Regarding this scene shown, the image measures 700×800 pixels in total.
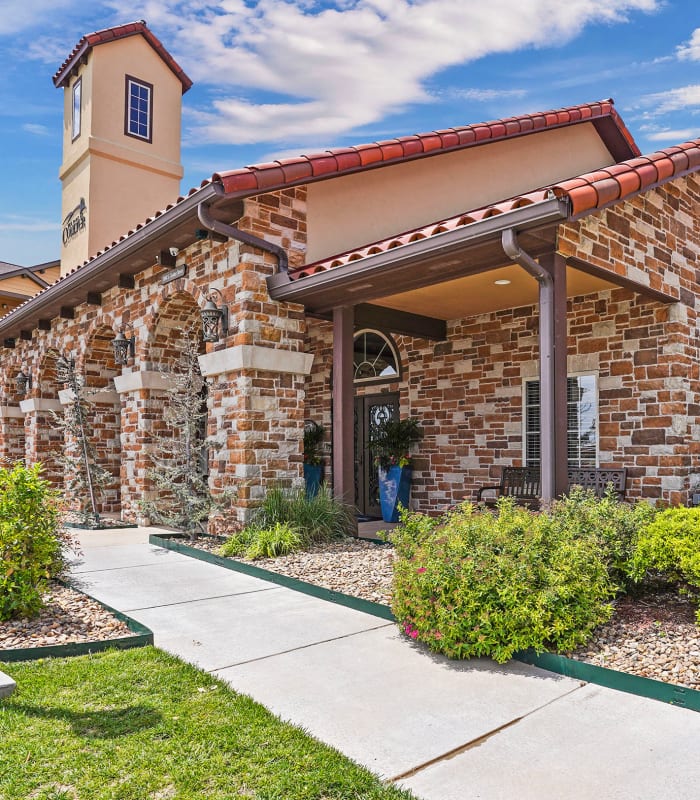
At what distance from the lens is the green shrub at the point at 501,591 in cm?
388

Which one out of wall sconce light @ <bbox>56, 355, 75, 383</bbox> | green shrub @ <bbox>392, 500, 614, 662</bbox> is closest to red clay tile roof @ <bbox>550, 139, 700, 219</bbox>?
green shrub @ <bbox>392, 500, 614, 662</bbox>

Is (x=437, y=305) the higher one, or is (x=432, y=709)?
(x=437, y=305)

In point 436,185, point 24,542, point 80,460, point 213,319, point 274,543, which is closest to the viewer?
point 24,542

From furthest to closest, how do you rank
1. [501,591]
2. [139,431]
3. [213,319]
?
[139,431], [213,319], [501,591]

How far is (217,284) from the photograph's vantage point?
26.7ft

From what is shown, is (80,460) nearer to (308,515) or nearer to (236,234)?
(308,515)

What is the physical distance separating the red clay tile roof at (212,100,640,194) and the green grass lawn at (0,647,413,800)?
505cm

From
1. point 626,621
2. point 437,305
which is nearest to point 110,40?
point 437,305

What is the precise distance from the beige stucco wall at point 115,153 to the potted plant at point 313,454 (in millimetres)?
7777

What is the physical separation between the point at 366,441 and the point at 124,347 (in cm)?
438

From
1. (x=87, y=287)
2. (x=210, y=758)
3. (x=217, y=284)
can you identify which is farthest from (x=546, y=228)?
(x=87, y=287)

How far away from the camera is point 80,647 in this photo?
412 centimetres

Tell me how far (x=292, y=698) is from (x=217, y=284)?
18.8 feet

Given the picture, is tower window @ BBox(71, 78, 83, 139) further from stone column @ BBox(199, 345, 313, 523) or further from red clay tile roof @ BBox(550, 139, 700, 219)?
red clay tile roof @ BBox(550, 139, 700, 219)
